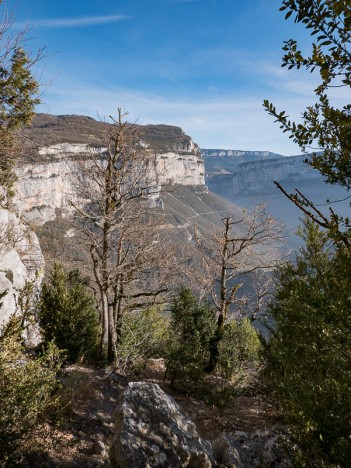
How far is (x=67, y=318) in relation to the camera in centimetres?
1256

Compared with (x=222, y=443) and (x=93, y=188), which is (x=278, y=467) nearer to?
(x=222, y=443)

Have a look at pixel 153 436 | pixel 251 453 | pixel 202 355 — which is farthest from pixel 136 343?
pixel 153 436

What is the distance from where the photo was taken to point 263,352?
1202 centimetres

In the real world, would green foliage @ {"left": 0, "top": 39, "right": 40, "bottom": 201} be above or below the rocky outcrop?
above

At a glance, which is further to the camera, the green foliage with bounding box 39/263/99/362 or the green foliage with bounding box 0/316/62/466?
the green foliage with bounding box 39/263/99/362

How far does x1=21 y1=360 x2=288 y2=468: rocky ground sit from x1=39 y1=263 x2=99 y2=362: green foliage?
134cm

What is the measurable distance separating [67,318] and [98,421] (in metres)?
5.36

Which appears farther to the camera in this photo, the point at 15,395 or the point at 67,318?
the point at 67,318

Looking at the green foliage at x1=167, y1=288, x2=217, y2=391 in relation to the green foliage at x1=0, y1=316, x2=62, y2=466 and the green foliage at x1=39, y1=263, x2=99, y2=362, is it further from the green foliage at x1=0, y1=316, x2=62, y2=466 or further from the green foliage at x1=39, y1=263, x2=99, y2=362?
the green foliage at x1=0, y1=316, x2=62, y2=466

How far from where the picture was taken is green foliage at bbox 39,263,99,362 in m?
12.4

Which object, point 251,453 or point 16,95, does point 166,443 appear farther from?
point 16,95

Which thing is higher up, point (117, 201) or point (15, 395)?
point (117, 201)

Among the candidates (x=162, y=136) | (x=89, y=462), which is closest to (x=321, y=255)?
(x=89, y=462)

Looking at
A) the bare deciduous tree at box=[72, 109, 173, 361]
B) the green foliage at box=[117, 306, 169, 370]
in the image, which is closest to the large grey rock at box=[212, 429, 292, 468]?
the green foliage at box=[117, 306, 169, 370]
